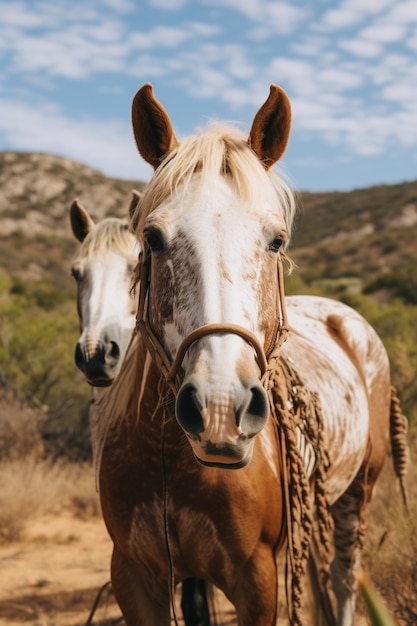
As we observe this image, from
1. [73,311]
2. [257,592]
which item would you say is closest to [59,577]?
Answer: [257,592]

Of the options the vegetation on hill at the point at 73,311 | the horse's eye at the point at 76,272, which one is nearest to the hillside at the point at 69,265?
the vegetation on hill at the point at 73,311

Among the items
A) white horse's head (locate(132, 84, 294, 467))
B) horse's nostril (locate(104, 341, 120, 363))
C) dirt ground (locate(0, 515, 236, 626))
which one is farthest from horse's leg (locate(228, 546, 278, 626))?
dirt ground (locate(0, 515, 236, 626))

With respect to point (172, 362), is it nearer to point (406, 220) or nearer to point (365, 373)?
point (365, 373)

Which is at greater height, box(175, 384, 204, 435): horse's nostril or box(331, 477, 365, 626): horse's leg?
box(175, 384, 204, 435): horse's nostril

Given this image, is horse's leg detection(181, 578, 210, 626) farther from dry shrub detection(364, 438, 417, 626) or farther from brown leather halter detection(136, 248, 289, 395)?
brown leather halter detection(136, 248, 289, 395)

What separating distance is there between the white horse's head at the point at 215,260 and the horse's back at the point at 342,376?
123 centimetres

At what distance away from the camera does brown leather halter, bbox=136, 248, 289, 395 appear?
158 centimetres

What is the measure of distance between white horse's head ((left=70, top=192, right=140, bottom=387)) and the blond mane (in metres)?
1.10

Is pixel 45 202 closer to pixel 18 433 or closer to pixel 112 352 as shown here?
pixel 18 433

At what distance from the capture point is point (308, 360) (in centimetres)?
325

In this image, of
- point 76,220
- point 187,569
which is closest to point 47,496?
point 76,220

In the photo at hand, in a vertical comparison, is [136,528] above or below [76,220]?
below

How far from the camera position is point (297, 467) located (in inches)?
91.2

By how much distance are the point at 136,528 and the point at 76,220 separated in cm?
262
